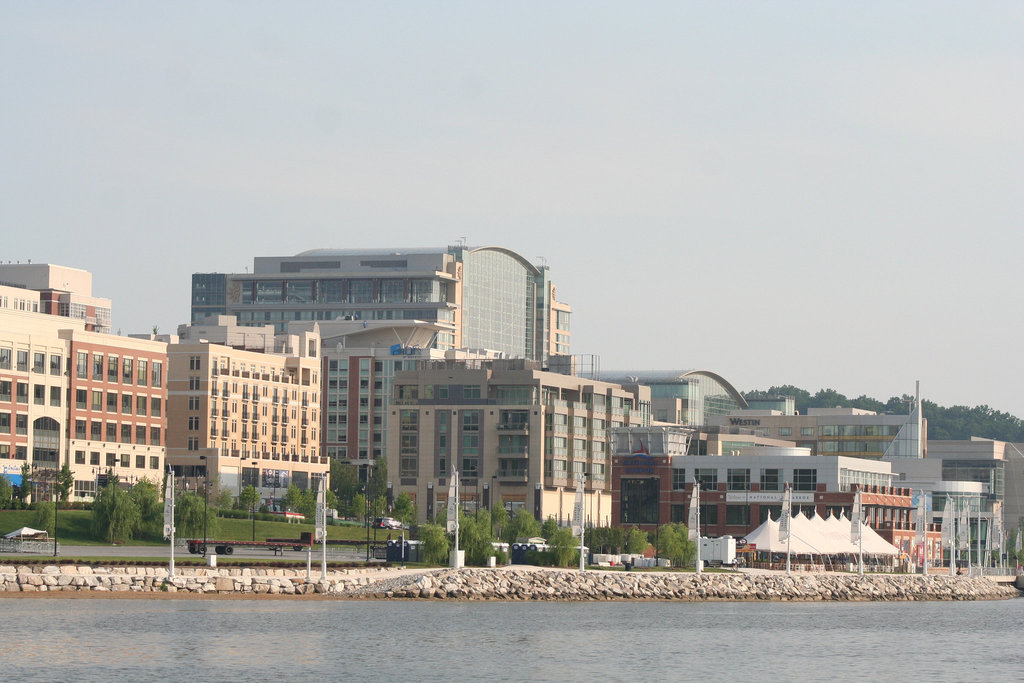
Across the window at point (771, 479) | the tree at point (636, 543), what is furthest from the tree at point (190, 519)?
the window at point (771, 479)

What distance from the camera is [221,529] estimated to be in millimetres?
159625

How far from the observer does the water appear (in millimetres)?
79750

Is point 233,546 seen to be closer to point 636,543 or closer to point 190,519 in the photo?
point 190,519

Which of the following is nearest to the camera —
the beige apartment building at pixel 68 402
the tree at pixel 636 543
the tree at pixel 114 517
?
the tree at pixel 114 517

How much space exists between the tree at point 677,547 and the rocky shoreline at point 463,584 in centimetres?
1245

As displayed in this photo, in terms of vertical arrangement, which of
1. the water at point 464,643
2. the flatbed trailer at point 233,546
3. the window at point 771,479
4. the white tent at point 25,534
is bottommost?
the water at point 464,643

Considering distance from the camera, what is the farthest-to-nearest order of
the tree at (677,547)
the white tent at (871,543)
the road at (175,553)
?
the white tent at (871,543)
the tree at (677,547)
the road at (175,553)

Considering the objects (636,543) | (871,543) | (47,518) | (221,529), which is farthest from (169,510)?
(871,543)

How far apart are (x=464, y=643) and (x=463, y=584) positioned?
107 feet

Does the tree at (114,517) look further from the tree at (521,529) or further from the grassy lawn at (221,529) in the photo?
the tree at (521,529)

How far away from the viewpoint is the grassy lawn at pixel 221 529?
483 ft

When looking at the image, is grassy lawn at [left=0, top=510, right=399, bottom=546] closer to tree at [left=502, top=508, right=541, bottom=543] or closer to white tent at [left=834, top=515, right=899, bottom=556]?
tree at [left=502, top=508, right=541, bottom=543]

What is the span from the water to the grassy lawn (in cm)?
3756

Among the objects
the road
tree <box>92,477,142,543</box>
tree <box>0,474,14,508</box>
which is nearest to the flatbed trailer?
the road
